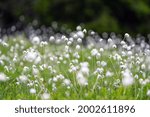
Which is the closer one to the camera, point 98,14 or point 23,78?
point 23,78

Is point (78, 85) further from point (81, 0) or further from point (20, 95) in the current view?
point (81, 0)

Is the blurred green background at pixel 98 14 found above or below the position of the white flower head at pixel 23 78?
above

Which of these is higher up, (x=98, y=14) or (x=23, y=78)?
(x=98, y=14)

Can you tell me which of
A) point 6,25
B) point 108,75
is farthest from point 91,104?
point 6,25

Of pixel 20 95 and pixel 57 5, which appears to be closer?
pixel 20 95

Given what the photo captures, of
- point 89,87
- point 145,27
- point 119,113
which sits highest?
point 145,27

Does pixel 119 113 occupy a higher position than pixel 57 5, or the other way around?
pixel 57 5

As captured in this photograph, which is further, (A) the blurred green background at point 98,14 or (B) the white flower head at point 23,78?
(A) the blurred green background at point 98,14

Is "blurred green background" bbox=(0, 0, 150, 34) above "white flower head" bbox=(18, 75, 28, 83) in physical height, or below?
above
